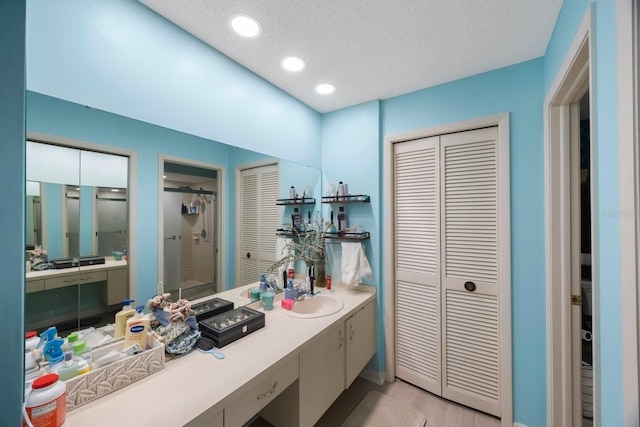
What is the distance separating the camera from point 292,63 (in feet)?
5.19

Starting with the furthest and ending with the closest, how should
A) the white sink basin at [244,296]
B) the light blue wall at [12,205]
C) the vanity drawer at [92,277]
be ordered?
the white sink basin at [244,296], the vanity drawer at [92,277], the light blue wall at [12,205]

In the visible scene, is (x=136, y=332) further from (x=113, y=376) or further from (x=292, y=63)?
(x=292, y=63)

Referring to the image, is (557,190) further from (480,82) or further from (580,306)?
(480,82)

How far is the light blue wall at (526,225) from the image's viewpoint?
4.93 ft

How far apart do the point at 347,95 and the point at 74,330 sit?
2155 millimetres

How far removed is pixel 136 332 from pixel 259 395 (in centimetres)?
58

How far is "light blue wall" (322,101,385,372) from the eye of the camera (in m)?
2.04

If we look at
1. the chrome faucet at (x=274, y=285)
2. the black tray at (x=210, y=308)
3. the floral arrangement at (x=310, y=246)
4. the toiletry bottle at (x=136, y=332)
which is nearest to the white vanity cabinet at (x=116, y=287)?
the toiletry bottle at (x=136, y=332)

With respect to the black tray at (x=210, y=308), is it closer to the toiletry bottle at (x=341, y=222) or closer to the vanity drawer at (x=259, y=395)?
the vanity drawer at (x=259, y=395)

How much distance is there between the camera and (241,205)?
1689 millimetres

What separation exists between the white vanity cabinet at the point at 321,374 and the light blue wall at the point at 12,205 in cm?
97

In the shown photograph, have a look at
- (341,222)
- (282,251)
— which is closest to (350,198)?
(341,222)

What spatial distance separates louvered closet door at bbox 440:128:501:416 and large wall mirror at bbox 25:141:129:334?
1.99m

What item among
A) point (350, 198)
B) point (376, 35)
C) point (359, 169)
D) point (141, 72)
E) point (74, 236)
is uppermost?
point (376, 35)
